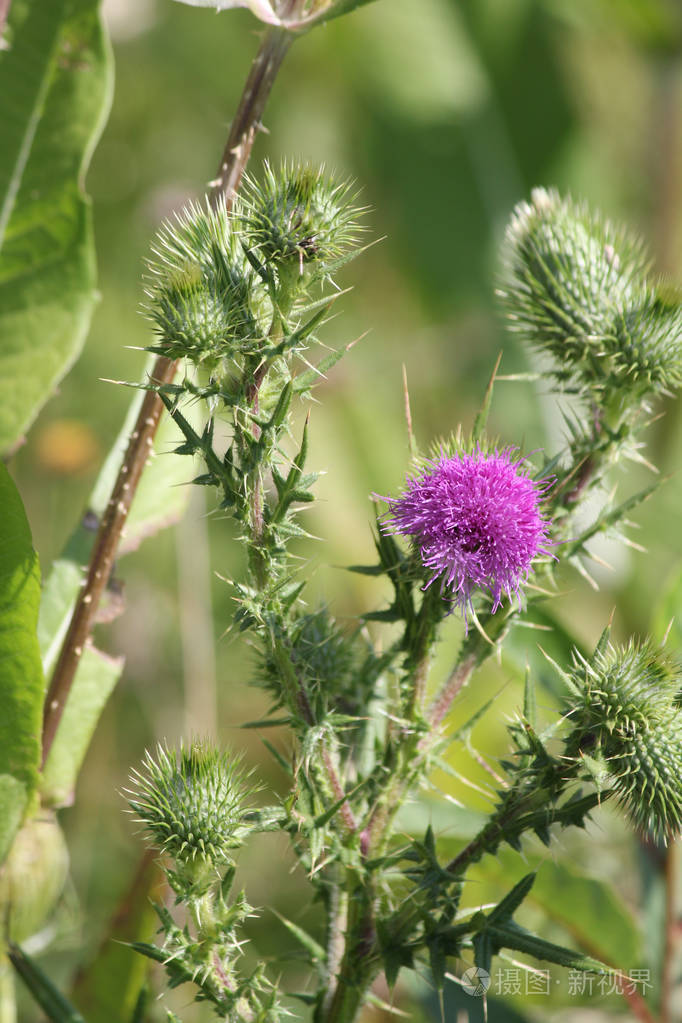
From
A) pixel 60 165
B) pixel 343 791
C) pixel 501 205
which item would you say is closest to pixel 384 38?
pixel 501 205

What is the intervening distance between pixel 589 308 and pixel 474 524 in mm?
671

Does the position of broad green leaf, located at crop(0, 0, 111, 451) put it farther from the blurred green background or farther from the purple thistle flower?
the blurred green background

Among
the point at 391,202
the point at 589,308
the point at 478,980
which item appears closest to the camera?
the point at 478,980

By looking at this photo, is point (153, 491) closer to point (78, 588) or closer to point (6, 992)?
point (78, 588)

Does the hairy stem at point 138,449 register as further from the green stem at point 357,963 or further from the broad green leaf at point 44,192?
the green stem at point 357,963

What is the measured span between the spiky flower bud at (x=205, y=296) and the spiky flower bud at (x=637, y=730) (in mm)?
713

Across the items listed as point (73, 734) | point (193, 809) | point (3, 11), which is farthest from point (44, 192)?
point (193, 809)

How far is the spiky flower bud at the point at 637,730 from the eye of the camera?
135 centimetres

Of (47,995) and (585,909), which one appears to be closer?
(47,995)

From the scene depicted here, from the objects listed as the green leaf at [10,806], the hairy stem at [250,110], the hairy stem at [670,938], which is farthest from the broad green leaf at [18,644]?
the hairy stem at [670,938]

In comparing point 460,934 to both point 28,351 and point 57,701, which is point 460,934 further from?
point 28,351

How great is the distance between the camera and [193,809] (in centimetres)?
129

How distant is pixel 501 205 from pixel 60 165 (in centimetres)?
339

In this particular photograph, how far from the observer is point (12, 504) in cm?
146
